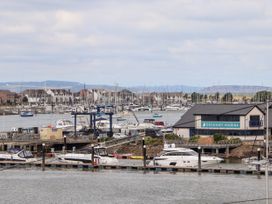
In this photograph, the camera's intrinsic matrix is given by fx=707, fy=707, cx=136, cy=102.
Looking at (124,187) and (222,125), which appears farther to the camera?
(222,125)

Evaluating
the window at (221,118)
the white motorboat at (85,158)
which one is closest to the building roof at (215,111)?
the window at (221,118)

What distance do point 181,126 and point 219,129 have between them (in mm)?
5755

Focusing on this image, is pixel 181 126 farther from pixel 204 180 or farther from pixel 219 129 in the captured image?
pixel 204 180

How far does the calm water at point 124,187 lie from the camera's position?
2093 inches

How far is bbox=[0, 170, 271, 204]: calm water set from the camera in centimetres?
5316

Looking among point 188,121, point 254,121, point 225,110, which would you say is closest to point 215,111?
point 225,110

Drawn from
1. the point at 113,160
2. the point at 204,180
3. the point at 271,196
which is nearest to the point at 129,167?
the point at 113,160

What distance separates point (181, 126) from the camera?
8938 centimetres

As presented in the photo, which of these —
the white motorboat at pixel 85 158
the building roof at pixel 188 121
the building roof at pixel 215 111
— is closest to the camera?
the white motorboat at pixel 85 158

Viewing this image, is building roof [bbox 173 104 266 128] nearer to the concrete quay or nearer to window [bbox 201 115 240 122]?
window [bbox 201 115 240 122]

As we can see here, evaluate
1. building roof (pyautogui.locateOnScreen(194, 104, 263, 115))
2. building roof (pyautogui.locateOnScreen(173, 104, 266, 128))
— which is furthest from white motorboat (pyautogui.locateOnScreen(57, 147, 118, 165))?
building roof (pyautogui.locateOnScreen(194, 104, 263, 115))

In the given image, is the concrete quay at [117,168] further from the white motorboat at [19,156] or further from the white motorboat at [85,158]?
the white motorboat at [19,156]

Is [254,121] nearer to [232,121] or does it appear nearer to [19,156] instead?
[232,121]

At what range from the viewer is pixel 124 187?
58719mm
